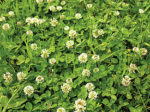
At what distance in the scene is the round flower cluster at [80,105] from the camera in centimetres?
172

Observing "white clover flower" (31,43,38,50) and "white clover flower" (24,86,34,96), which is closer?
"white clover flower" (24,86,34,96)

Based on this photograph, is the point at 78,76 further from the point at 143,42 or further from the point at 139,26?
the point at 139,26

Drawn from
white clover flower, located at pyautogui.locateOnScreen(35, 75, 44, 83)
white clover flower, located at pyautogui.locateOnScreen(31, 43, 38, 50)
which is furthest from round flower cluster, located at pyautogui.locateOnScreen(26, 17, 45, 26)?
white clover flower, located at pyautogui.locateOnScreen(35, 75, 44, 83)

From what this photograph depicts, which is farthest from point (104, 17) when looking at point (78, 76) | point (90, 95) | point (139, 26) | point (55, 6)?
point (90, 95)

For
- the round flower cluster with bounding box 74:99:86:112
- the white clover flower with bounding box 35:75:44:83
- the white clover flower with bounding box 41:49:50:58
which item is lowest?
the round flower cluster with bounding box 74:99:86:112

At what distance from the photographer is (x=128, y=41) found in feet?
7.40

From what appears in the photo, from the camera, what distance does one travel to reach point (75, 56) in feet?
6.94

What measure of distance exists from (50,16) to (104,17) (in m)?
0.69

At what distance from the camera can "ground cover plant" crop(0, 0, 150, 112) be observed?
71.7 inches

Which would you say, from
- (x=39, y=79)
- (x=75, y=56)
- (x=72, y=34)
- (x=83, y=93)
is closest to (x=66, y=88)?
(x=83, y=93)

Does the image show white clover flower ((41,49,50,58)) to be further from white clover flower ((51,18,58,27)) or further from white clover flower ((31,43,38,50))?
white clover flower ((51,18,58,27))

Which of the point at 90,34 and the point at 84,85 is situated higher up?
the point at 90,34

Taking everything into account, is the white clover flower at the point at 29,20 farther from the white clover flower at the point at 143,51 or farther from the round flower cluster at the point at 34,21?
the white clover flower at the point at 143,51

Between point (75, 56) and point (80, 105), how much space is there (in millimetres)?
563
